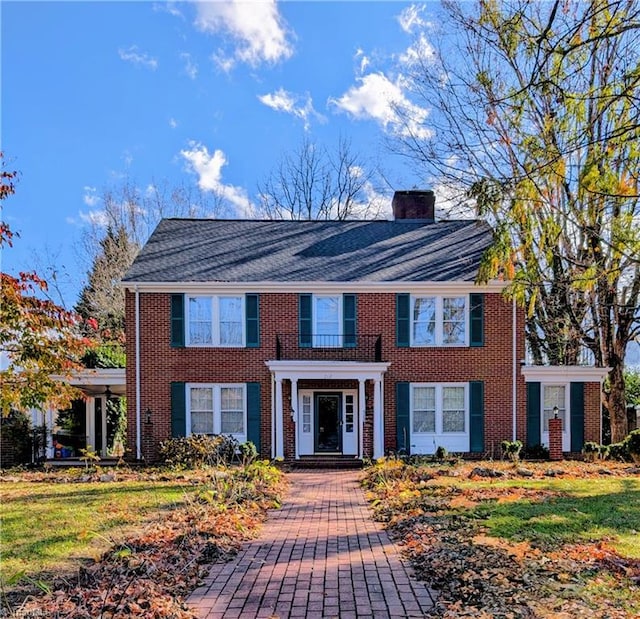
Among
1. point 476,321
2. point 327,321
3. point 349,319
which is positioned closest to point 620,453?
point 476,321

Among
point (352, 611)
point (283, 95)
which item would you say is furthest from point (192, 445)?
point (283, 95)

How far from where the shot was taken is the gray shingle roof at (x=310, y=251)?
17.0m

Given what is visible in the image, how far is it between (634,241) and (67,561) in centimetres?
919

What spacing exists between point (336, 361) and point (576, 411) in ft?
24.6

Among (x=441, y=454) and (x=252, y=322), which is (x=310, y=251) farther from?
(x=441, y=454)

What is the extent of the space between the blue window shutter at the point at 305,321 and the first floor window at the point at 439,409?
3.48 m

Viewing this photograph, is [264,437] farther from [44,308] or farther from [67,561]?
[67,561]

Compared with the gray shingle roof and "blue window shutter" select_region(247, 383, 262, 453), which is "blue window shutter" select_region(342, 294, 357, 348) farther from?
"blue window shutter" select_region(247, 383, 262, 453)

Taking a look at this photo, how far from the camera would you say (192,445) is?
14.6m

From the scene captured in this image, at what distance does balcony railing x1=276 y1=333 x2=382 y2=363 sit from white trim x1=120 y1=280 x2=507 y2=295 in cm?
138

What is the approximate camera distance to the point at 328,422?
57.0 ft

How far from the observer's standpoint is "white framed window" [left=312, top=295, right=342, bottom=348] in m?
16.8

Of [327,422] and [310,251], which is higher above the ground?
[310,251]

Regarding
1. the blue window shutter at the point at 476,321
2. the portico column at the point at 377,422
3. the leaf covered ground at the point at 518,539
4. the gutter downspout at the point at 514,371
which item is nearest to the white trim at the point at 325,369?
the portico column at the point at 377,422
